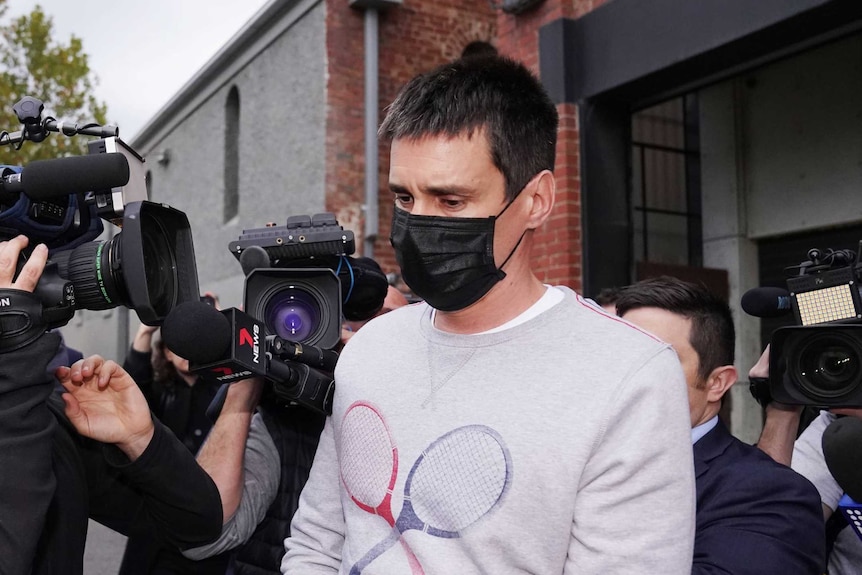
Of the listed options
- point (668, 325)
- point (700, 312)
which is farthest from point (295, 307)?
point (700, 312)

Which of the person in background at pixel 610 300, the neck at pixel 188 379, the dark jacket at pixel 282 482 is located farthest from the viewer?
the neck at pixel 188 379

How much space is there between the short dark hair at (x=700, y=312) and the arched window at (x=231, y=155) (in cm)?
1020

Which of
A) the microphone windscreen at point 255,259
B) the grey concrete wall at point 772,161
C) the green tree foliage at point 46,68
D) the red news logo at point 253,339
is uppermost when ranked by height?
the green tree foliage at point 46,68

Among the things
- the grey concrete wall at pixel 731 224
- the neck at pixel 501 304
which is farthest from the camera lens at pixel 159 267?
the grey concrete wall at pixel 731 224

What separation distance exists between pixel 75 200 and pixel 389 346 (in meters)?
0.80

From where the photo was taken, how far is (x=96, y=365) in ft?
6.55

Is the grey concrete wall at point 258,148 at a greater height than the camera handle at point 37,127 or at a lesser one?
greater

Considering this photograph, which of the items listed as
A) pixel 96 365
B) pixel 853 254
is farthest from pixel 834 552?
pixel 96 365

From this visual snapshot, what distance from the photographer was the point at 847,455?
6.76 ft

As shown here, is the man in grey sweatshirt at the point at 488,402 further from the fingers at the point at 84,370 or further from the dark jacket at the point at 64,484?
the fingers at the point at 84,370

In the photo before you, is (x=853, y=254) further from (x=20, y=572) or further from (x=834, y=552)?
(x=20, y=572)

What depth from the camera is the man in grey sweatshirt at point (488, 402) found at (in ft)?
4.89

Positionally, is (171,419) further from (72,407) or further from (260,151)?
(260,151)

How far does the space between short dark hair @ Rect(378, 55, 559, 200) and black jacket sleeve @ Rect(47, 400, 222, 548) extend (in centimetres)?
93
